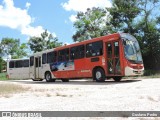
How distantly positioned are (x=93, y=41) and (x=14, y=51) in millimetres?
64396

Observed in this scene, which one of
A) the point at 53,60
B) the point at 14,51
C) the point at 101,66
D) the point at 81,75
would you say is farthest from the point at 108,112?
the point at 14,51

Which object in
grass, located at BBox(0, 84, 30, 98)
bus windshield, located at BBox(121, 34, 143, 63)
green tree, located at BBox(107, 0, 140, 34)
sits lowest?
grass, located at BBox(0, 84, 30, 98)

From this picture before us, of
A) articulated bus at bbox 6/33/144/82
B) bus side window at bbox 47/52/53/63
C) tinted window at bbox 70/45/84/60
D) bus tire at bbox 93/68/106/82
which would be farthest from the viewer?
bus side window at bbox 47/52/53/63

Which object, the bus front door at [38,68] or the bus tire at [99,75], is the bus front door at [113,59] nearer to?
the bus tire at [99,75]

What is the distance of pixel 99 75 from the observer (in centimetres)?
2016

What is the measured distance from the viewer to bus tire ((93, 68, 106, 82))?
19.9 m

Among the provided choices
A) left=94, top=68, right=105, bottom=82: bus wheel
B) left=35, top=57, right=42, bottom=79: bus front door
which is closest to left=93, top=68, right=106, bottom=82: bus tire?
left=94, top=68, right=105, bottom=82: bus wheel

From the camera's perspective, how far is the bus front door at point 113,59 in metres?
18.8

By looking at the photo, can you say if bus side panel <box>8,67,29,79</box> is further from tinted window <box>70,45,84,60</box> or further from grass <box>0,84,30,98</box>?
grass <box>0,84,30,98</box>

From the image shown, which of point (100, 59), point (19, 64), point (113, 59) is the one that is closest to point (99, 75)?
point (100, 59)

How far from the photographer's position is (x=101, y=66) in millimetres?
19828

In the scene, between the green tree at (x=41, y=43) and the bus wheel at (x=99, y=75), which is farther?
the green tree at (x=41, y=43)

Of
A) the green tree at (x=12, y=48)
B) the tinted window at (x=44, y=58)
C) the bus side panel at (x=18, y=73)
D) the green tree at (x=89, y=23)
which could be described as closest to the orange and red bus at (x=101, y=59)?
the tinted window at (x=44, y=58)

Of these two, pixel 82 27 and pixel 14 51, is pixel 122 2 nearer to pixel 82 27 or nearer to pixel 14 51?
pixel 82 27
